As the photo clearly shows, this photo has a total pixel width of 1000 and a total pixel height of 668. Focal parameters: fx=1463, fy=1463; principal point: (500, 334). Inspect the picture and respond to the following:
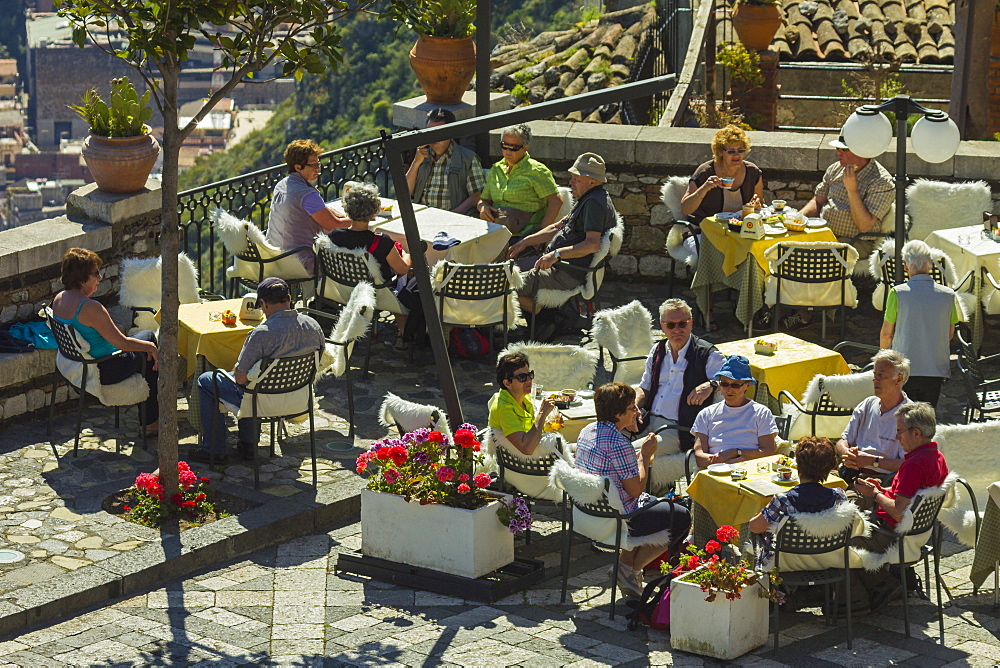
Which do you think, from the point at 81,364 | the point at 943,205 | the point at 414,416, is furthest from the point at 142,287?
the point at 943,205

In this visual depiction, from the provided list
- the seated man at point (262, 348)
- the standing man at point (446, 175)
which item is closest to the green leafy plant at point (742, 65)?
the standing man at point (446, 175)

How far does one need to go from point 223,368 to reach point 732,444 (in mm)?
3244

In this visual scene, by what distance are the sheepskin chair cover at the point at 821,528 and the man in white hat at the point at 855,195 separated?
455cm

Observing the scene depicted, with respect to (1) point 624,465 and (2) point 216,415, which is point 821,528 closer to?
(1) point 624,465

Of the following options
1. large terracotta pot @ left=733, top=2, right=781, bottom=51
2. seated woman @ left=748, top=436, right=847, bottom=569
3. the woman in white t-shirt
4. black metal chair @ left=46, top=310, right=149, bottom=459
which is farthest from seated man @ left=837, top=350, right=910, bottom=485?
large terracotta pot @ left=733, top=2, right=781, bottom=51

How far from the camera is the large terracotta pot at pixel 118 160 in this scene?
9852 mm

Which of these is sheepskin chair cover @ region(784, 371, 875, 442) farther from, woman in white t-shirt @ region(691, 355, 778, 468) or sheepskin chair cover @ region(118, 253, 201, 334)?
sheepskin chair cover @ region(118, 253, 201, 334)

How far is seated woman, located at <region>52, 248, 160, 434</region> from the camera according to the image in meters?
8.44

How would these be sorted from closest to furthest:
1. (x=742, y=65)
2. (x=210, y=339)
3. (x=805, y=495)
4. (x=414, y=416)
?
(x=805, y=495) → (x=414, y=416) → (x=210, y=339) → (x=742, y=65)

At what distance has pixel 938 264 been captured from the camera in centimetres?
954

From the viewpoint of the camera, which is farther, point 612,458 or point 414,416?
point 414,416

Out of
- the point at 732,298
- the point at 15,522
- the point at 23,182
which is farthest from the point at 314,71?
the point at 23,182

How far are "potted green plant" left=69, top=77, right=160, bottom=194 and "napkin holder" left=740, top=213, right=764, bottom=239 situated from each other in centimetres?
413

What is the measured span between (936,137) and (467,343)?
11.6 ft
